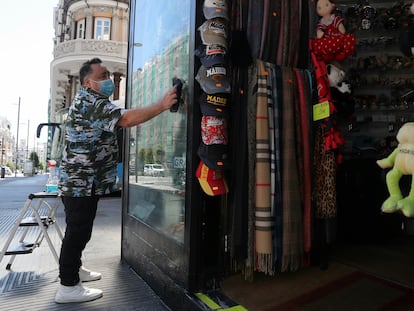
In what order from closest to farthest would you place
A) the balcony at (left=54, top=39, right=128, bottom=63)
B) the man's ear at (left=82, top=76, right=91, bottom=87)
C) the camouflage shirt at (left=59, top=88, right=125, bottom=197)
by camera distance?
the camouflage shirt at (left=59, top=88, right=125, bottom=197), the man's ear at (left=82, top=76, right=91, bottom=87), the balcony at (left=54, top=39, right=128, bottom=63)

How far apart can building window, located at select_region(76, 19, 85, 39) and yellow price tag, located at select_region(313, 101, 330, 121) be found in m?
19.1

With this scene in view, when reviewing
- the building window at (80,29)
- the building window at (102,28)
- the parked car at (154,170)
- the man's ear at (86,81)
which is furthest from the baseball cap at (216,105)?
the building window at (80,29)

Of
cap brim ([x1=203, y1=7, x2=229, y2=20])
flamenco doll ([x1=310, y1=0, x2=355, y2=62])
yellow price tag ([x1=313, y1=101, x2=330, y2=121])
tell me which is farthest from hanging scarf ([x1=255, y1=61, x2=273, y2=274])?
flamenco doll ([x1=310, y1=0, x2=355, y2=62])

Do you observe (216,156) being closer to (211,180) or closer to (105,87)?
(211,180)

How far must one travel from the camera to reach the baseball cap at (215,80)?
6.45ft

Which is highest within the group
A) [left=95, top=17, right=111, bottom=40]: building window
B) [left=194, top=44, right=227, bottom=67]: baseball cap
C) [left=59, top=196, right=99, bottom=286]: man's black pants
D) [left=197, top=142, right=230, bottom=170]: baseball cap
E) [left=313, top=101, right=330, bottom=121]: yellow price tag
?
[left=95, top=17, right=111, bottom=40]: building window

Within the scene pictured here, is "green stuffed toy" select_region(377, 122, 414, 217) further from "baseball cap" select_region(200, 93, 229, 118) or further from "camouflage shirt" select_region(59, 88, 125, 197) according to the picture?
"camouflage shirt" select_region(59, 88, 125, 197)

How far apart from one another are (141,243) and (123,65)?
52.4ft

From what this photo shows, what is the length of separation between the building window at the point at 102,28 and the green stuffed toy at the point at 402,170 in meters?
19.4

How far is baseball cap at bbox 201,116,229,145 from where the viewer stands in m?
1.98

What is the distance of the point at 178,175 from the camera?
2410mm

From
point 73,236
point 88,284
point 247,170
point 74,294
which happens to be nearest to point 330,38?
point 247,170

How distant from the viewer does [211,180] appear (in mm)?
2004

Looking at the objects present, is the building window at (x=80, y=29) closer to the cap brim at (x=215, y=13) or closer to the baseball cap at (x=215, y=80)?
the cap brim at (x=215, y=13)
